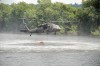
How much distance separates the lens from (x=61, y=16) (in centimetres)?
6378

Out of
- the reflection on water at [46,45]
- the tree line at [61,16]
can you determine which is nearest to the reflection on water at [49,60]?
the reflection on water at [46,45]

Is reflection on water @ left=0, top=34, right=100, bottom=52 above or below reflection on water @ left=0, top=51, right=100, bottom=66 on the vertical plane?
below

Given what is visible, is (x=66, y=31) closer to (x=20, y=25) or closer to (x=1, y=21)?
(x=20, y=25)

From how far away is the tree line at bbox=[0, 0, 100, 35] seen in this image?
5838cm

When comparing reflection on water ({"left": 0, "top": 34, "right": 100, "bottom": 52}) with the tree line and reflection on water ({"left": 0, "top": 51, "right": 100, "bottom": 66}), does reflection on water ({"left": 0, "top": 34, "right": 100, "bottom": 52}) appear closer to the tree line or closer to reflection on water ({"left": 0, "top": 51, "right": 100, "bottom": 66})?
reflection on water ({"left": 0, "top": 51, "right": 100, "bottom": 66})

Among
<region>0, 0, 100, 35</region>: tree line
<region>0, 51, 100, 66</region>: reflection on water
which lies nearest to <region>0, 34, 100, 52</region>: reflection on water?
<region>0, 51, 100, 66</region>: reflection on water

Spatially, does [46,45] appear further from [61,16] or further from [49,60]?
[61,16]

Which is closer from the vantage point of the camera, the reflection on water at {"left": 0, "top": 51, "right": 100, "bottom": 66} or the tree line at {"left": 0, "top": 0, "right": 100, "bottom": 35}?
the reflection on water at {"left": 0, "top": 51, "right": 100, "bottom": 66}

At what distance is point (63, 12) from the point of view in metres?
66.1

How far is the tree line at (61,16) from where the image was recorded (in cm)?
5838

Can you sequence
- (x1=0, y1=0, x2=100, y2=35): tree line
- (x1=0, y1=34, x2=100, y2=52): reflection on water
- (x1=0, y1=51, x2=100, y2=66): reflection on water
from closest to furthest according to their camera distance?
(x1=0, y1=51, x2=100, y2=66): reflection on water, (x1=0, y1=34, x2=100, y2=52): reflection on water, (x1=0, y1=0, x2=100, y2=35): tree line

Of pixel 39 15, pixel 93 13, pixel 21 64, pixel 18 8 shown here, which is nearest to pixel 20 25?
pixel 39 15

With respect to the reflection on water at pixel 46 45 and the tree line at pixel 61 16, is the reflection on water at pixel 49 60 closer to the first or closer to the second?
the reflection on water at pixel 46 45

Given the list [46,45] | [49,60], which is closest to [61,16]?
[46,45]
